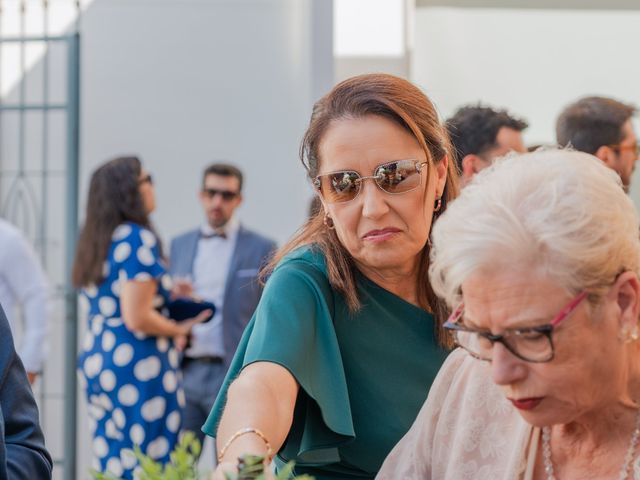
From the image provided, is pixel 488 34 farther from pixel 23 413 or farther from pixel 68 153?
pixel 23 413

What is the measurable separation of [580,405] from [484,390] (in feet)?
0.96

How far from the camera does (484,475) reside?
220cm

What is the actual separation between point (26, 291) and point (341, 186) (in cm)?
361

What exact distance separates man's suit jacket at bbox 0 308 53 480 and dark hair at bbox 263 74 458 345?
0.63 m

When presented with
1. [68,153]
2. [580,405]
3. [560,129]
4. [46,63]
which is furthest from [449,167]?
[46,63]

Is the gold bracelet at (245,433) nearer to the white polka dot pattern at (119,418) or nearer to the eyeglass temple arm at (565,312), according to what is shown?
the eyeglass temple arm at (565,312)

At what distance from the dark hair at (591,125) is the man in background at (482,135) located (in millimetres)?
177

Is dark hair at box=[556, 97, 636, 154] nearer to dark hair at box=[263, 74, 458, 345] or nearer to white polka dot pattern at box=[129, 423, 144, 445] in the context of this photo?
dark hair at box=[263, 74, 458, 345]

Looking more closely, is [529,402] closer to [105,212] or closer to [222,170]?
[105,212]

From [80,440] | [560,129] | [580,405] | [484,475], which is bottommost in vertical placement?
[80,440]

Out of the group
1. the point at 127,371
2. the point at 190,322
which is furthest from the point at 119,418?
the point at 190,322

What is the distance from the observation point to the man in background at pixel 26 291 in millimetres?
5832

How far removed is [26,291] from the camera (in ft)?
19.6

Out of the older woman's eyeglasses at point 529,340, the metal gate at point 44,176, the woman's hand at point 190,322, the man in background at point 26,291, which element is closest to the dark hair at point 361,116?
the older woman's eyeglasses at point 529,340
